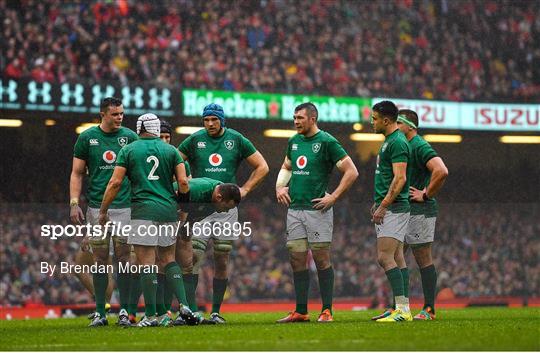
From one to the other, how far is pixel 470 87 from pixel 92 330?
766 inches

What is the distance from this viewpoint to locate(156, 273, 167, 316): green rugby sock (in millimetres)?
10867

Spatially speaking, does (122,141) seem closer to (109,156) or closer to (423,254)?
(109,156)

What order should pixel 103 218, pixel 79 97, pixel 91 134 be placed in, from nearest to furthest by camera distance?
pixel 103 218
pixel 91 134
pixel 79 97

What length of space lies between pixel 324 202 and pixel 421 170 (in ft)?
4.31

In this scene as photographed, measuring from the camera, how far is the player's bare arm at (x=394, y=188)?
10.7 metres

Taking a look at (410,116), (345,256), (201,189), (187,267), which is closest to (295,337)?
(201,189)

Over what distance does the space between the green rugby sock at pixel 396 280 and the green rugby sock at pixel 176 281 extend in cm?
217

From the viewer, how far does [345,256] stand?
20.4 metres

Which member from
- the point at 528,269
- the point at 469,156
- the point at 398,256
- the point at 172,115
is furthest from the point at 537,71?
the point at 398,256

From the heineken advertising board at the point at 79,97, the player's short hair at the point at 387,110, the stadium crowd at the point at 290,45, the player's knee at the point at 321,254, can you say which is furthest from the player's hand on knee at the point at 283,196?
the stadium crowd at the point at 290,45

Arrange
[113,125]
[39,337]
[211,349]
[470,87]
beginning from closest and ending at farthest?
1. [211,349]
2. [39,337]
3. [113,125]
4. [470,87]

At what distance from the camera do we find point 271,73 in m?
25.9

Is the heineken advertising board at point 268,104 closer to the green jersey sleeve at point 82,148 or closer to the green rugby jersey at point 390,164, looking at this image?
the green jersey sleeve at point 82,148

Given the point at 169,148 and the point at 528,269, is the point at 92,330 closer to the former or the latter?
the point at 169,148
